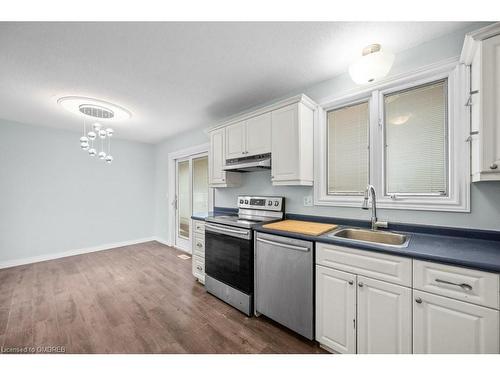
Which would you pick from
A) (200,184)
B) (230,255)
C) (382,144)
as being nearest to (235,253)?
(230,255)

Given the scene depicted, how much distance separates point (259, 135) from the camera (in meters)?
2.36

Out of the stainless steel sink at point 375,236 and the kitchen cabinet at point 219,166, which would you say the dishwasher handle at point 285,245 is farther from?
the kitchen cabinet at point 219,166

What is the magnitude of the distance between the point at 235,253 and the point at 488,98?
87.8 inches

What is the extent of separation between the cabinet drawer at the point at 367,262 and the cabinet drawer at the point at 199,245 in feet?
5.46

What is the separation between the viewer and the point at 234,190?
3.16m

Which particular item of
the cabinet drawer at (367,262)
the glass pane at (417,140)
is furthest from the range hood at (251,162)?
the glass pane at (417,140)

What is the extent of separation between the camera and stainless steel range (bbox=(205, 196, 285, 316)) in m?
2.03

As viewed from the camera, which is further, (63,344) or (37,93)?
(37,93)

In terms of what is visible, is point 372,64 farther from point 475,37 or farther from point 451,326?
point 451,326

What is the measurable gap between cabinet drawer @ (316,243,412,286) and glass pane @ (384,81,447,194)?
0.82 metres
